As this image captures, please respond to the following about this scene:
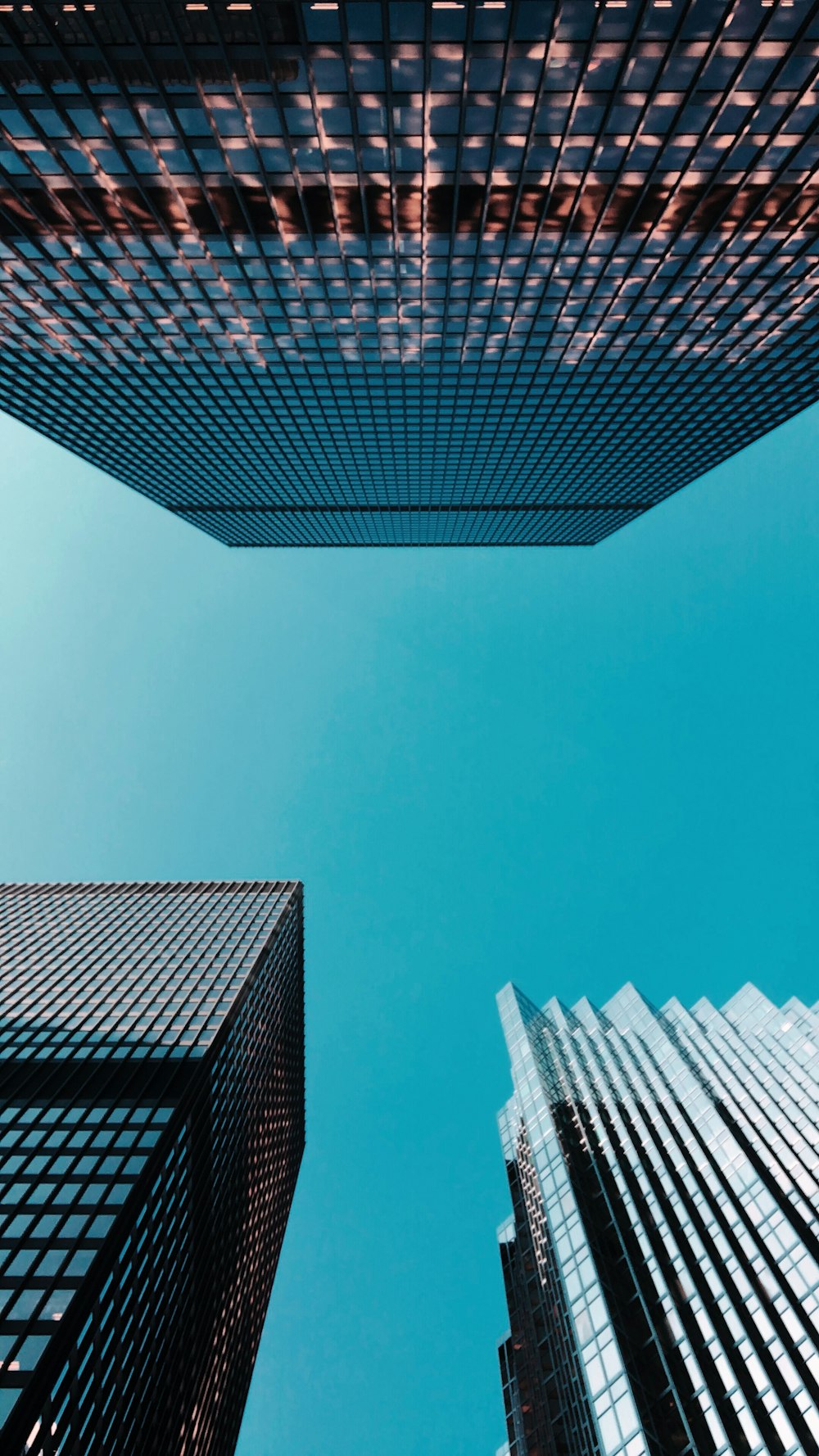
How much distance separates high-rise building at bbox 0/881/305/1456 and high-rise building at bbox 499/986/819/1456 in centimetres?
2585

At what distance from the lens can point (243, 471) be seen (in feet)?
278

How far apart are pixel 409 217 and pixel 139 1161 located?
5362 centimetres

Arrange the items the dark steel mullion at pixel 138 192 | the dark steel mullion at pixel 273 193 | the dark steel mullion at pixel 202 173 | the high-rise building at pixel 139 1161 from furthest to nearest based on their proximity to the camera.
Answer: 1. the high-rise building at pixel 139 1161
2. the dark steel mullion at pixel 138 192
3. the dark steel mullion at pixel 202 173
4. the dark steel mullion at pixel 273 193

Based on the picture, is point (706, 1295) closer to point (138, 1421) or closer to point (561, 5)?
point (138, 1421)

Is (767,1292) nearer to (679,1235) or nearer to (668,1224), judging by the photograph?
(679,1235)

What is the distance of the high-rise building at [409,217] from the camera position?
86.1 ft

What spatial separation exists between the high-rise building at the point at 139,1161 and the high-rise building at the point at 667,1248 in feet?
84.8

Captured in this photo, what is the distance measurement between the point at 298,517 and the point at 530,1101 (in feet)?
280

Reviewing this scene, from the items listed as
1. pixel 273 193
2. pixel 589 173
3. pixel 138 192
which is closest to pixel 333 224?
pixel 273 193

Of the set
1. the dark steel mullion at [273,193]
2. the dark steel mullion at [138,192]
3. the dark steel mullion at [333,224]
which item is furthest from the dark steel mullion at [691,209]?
the dark steel mullion at [138,192]

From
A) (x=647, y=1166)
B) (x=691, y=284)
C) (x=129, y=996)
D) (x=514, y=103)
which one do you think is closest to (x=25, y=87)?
(x=514, y=103)

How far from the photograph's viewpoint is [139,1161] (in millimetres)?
41938

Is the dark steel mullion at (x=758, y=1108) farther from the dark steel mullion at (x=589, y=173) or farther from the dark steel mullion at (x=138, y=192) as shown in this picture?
the dark steel mullion at (x=138, y=192)

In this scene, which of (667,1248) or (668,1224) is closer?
(667,1248)
